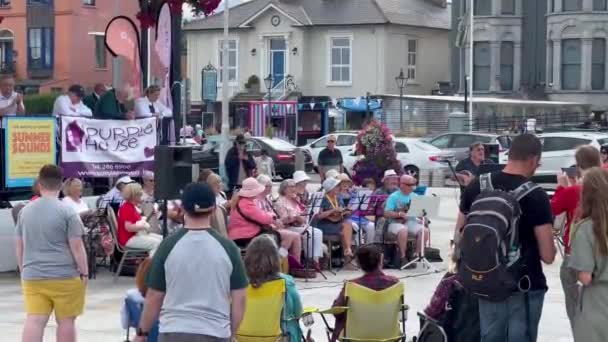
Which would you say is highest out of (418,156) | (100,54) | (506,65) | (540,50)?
(540,50)

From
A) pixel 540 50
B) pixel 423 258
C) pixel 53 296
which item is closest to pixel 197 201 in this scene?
pixel 53 296

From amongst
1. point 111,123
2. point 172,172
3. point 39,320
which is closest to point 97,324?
point 172,172

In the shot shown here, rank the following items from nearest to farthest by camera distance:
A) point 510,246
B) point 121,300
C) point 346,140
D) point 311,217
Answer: point 510,246
point 121,300
point 311,217
point 346,140

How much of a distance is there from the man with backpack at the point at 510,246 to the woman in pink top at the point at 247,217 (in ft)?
22.2

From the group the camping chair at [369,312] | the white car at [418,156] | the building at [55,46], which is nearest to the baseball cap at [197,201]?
the camping chair at [369,312]

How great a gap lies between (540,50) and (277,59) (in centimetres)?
1326

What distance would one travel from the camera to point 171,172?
11.6 meters

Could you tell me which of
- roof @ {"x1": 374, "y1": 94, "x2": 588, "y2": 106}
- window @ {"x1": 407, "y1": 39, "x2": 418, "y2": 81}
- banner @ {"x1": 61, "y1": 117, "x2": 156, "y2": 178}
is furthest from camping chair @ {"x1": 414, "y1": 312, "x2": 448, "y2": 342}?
window @ {"x1": 407, "y1": 39, "x2": 418, "y2": 81}

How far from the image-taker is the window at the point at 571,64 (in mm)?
54031

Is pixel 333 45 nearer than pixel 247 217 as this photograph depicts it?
No

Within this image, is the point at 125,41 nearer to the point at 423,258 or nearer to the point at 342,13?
the point at 423,258

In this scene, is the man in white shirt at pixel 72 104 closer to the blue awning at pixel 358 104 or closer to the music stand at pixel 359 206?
the music stand at pixel 359 206

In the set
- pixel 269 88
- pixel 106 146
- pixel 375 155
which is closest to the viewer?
pixel 106 146

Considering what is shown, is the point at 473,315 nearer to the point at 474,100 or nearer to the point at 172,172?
the point at 172,172
